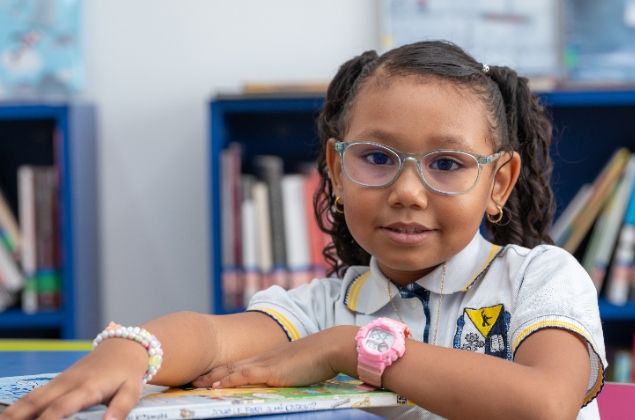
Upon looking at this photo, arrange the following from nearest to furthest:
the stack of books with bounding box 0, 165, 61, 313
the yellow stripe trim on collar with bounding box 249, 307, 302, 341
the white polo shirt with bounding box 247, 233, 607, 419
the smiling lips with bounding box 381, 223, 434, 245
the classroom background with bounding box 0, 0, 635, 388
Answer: the white polo shirt with bounding box 247, 233, 607, 419, the smiling lips with bounding box 381, 223, 434, 245, the yellow stripe trim on collar with bounding box 249, 307, 302, 341, the stack of books with bounding box 0, 165, 61, 313, the classroom background with bounding box 0, 0, 635, 388

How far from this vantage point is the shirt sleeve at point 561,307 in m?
0.93

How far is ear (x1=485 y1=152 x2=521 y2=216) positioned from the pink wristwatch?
33 centimetres

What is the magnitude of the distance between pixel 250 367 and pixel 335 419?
0.23m

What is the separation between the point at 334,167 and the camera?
4.13ft

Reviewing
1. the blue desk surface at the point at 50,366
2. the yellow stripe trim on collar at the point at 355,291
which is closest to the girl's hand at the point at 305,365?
the blue desk surface at the point at 50,366

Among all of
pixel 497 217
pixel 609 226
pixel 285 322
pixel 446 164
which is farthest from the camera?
pixel 609 226

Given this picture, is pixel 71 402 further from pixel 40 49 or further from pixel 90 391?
pixel 40 49

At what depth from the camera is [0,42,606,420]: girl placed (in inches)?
32.8

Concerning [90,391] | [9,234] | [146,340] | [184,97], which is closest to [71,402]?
[90,391]

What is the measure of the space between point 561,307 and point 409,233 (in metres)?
0.20

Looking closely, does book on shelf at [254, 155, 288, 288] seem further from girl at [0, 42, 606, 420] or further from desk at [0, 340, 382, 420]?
girl at [0, 42, 606, 420]

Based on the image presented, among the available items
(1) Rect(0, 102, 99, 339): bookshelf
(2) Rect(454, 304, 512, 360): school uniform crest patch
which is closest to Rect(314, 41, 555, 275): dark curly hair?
(2) Rect(454, 304, 512, 360): school uniform crest patch

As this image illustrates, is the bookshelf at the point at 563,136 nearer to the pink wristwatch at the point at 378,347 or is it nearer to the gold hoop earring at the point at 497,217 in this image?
the gold hoop earring at the point at 497,217

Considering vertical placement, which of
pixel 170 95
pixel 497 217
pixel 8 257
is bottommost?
pixel 8 257
